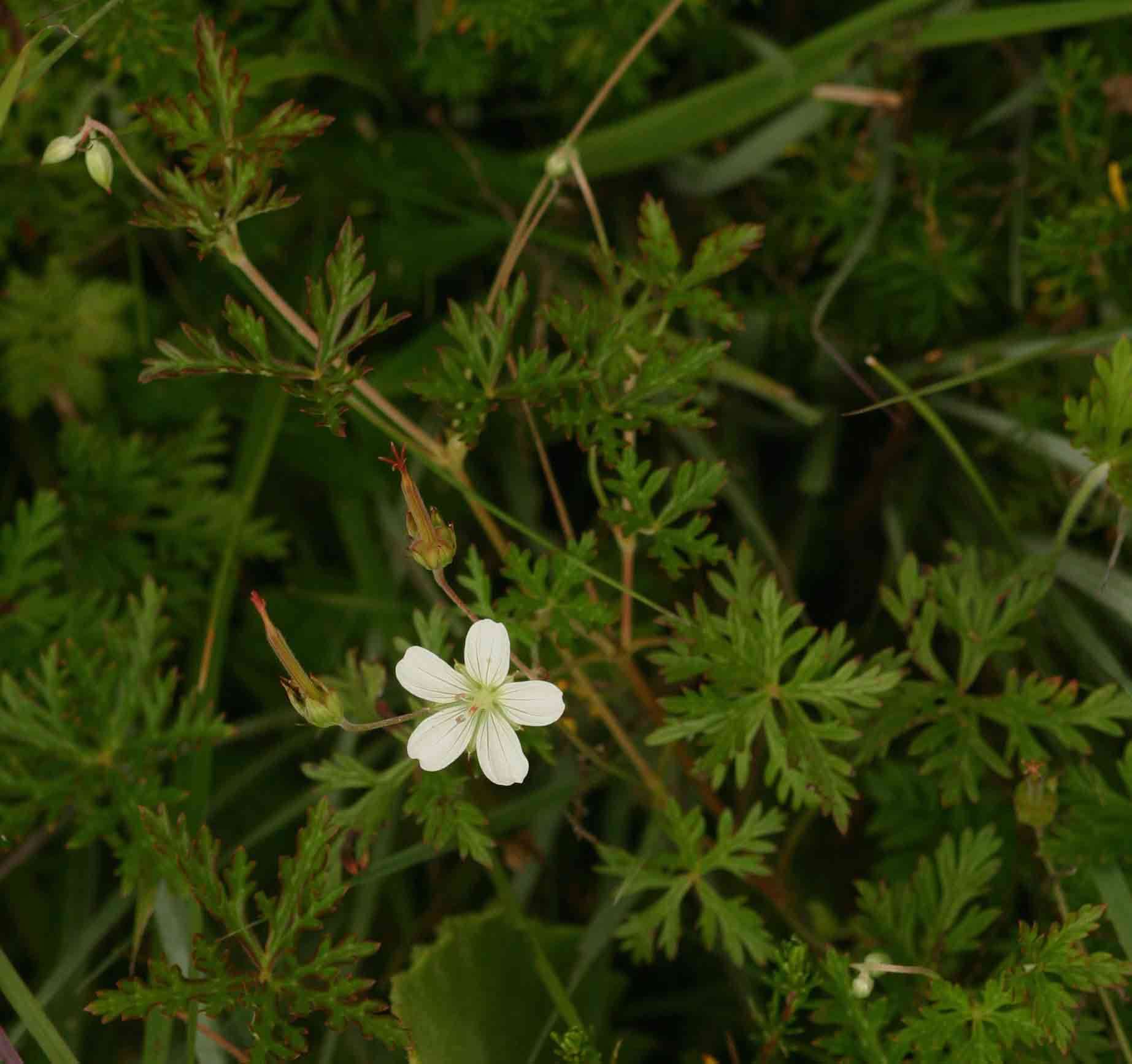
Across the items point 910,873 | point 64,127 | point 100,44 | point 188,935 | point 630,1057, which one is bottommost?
point 630,1057

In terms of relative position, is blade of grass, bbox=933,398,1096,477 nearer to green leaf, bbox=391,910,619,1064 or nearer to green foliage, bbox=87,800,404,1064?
green leaf, bbox=391,910,619,1064

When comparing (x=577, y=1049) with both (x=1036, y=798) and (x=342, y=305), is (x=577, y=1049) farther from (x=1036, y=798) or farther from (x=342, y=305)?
(x=342, y=305)

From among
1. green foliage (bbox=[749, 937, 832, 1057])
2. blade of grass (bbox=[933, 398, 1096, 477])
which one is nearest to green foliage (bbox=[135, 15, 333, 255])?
green foliage (bbox=[749, 937, 832, 1057])

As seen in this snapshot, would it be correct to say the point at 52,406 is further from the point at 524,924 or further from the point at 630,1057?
the point at 630,1057

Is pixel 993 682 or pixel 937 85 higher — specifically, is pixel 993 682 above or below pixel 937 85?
below

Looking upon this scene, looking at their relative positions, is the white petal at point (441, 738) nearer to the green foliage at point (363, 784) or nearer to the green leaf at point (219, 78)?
the green foliage at point (363, 784)

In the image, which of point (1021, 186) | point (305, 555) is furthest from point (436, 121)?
A: point (1021, 186)

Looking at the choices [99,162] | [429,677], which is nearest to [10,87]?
[99,162]
